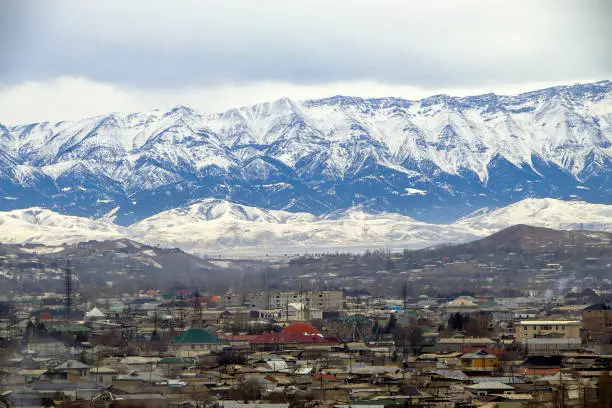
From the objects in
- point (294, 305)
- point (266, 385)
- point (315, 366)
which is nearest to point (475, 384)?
point (266, 385)

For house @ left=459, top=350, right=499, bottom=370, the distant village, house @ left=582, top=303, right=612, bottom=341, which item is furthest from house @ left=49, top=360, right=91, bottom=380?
house @ left=582, top=303, right=612, bottom=341

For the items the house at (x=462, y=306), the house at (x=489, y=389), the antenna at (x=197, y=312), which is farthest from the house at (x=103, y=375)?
the house at (x=462, y=306)

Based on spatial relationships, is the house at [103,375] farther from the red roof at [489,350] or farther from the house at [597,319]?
the house at [597,319]

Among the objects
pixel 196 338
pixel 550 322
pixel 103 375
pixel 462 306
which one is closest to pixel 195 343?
pixel 196 338

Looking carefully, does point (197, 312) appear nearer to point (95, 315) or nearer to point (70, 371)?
point (95, 315)

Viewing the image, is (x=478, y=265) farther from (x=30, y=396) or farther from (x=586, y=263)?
(x=30, y=396)

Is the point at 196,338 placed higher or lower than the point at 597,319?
lower

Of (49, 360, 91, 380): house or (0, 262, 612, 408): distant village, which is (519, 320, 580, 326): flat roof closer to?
(0, 262, 612, 408): distant village
